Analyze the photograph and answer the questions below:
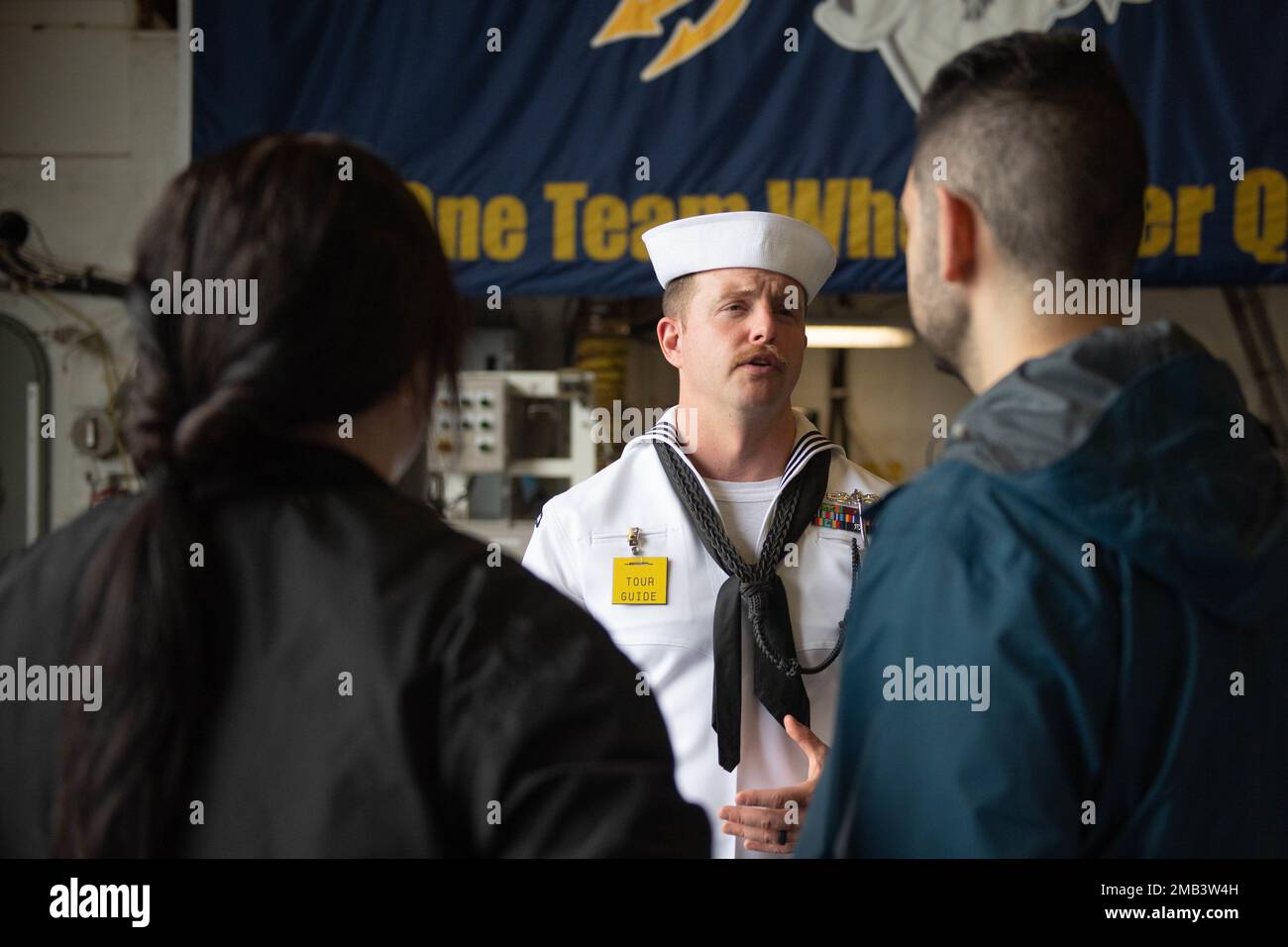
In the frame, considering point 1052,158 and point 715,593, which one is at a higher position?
point 1052,158

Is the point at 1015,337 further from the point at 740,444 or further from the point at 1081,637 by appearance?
the point at 740,444

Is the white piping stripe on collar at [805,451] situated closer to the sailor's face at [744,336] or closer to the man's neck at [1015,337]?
the sailor's face at [744,336]

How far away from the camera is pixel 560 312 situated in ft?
19.5

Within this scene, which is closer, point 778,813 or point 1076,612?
point 1076,612

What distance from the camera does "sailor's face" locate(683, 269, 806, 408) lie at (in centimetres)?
206

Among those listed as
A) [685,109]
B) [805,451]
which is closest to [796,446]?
[805,451]

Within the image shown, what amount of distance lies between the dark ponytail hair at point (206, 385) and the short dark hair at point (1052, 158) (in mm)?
537

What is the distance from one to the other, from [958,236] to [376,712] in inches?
27.1

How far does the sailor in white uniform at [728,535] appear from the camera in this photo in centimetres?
191

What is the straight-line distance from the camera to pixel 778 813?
5.65ft

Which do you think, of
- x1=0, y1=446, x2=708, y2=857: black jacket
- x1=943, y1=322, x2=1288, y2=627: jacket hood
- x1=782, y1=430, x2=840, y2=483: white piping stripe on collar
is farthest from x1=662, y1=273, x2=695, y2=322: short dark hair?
x1=0, y1=446, x2=708, y2=857: black jacket

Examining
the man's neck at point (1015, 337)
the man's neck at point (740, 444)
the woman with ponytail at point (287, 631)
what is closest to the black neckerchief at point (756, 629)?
the man's neck at point (740, 444)

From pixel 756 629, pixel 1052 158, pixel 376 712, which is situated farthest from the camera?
pixel 756 629
